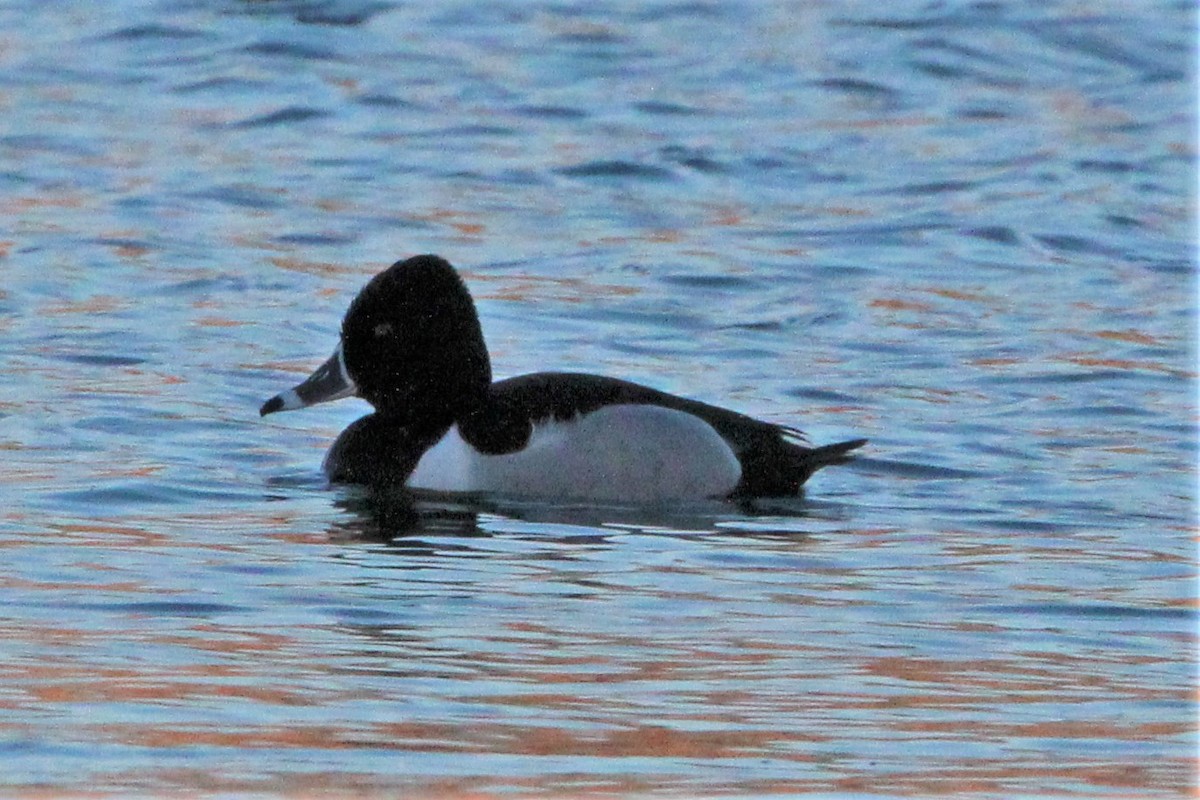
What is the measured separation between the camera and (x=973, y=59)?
18484mm

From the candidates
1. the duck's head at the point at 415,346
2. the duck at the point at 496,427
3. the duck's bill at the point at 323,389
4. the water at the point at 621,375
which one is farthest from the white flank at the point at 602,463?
the duck's bill at the point at 323,389

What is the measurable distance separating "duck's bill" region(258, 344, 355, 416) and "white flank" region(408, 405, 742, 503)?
0.49 metres

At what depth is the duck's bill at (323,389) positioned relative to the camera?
29.3ft

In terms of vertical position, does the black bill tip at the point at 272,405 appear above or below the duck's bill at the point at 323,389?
below

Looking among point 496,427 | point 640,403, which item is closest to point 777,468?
point 640,403

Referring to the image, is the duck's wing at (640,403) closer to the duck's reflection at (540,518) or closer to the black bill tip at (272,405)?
the duck's reflection at (540,518)

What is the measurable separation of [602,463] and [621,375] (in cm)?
227

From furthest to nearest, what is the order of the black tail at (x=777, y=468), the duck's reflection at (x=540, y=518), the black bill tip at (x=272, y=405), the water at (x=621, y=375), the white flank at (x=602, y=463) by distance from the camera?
the black bill tip at (x=272, y=405)
the black tail at (x=777, y=468)
the white flank at (x=602, y=463)
the duck's reflection at (x=540, y=518)
the water at (x=621, y=375)

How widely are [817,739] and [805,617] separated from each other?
1.24m

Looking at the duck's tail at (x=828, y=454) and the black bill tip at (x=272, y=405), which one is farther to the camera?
the black bill tip at (x=272, y=405)

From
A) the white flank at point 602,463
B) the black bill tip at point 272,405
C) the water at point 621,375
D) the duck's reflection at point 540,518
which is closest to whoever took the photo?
the water at point 621,375

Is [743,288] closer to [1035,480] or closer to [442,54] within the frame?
[1035,480]

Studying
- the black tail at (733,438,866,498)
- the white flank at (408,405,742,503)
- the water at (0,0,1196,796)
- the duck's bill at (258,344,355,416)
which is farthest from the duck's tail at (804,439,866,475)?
the duck's bill at (258,344,355,416)

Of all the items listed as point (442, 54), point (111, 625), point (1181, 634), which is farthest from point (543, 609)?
point (442, 54)
